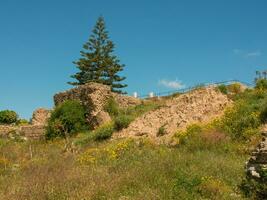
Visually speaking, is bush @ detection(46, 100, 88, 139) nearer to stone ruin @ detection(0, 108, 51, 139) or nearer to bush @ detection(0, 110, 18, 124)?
stone ruin @ detection(0, 108, 51, 139)

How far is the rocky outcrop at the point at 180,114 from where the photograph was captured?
835 inches

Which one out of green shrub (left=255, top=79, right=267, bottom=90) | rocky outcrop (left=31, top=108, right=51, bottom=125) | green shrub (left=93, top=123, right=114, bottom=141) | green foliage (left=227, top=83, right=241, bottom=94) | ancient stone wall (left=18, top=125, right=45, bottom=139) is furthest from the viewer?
rocky outcrop (left=31, top=108, right=51, bottom=125)

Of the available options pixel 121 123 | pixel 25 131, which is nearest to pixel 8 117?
pixel 25 131

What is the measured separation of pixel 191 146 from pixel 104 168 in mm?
4845

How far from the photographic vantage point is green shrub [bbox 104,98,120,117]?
29.0 meters

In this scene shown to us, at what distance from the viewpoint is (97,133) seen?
77.0ft

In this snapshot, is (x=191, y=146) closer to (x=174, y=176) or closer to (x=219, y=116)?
(x=219, y=116)

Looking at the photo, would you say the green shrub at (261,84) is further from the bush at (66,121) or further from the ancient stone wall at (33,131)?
the ancient stone wall at (33,131)

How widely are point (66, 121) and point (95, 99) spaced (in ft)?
7.68

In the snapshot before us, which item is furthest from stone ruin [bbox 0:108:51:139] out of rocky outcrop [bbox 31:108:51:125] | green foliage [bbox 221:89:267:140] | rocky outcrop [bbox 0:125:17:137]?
green foliage [bbox 221:89:267:140]

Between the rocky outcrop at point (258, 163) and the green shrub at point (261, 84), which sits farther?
the green shrub at point (261, 84)

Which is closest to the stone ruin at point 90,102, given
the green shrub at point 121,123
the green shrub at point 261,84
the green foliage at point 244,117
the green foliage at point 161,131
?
the green shrub at point 121,123

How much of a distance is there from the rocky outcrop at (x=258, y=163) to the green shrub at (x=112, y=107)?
1925 centimetres

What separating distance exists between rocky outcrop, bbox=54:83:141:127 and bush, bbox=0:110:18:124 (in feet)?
39.7
